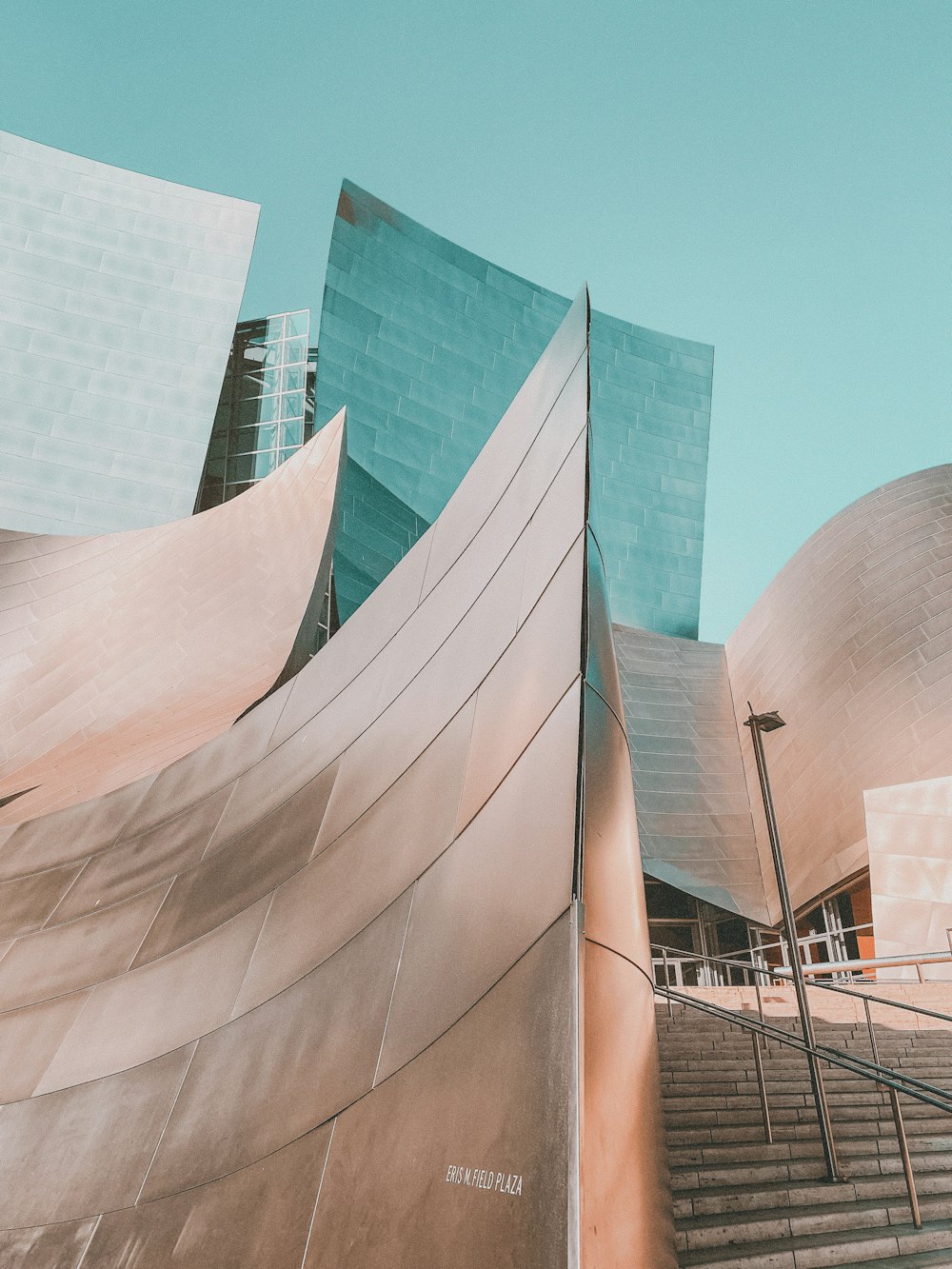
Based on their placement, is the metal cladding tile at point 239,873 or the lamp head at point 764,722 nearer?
the metal cladding tile at point 239,873

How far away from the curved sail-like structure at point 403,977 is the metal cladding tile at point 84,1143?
13mm

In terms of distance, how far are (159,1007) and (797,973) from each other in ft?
15.9

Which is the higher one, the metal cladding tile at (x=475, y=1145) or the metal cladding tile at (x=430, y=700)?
the metal cladding tile at (x=430, y=700)

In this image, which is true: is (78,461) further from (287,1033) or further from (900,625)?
(287,1033)

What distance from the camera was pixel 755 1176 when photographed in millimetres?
4512

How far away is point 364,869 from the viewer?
3.68m

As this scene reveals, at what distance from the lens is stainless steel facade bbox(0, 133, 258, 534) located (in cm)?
2464

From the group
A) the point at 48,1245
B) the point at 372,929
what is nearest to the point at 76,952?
the point at 48,1245

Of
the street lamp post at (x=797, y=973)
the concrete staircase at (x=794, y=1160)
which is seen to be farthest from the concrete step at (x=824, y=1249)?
the street lamp post at (x=797, y=973)

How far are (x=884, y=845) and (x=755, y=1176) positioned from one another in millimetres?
11480

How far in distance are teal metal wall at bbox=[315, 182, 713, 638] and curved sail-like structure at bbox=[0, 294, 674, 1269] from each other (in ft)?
59.0

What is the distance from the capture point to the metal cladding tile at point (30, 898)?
17.9 feet

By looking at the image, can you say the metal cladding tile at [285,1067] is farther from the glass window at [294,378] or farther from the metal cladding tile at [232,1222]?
the glass window at [294,378]

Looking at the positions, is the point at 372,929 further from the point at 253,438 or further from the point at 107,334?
the point at 107,334
